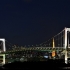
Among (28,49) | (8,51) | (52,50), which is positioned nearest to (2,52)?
(8,51)

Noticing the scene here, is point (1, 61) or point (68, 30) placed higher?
point (68, 30)

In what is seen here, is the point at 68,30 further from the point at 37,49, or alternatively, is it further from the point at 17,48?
the point at 17,48

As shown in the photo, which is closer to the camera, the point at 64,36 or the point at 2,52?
the point at 64,36

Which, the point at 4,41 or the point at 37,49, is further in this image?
the point at 4,41

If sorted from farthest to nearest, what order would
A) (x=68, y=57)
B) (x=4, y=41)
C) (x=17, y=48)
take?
(x=4, y=41)
(x=17, y=48)
(x=68, y=57)

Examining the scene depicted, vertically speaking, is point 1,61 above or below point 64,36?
below

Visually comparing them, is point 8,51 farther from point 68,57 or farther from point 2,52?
point 68,57

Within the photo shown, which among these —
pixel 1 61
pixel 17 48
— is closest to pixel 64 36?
pixel 17 48

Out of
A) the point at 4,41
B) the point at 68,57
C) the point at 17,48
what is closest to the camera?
the point at 68,57
